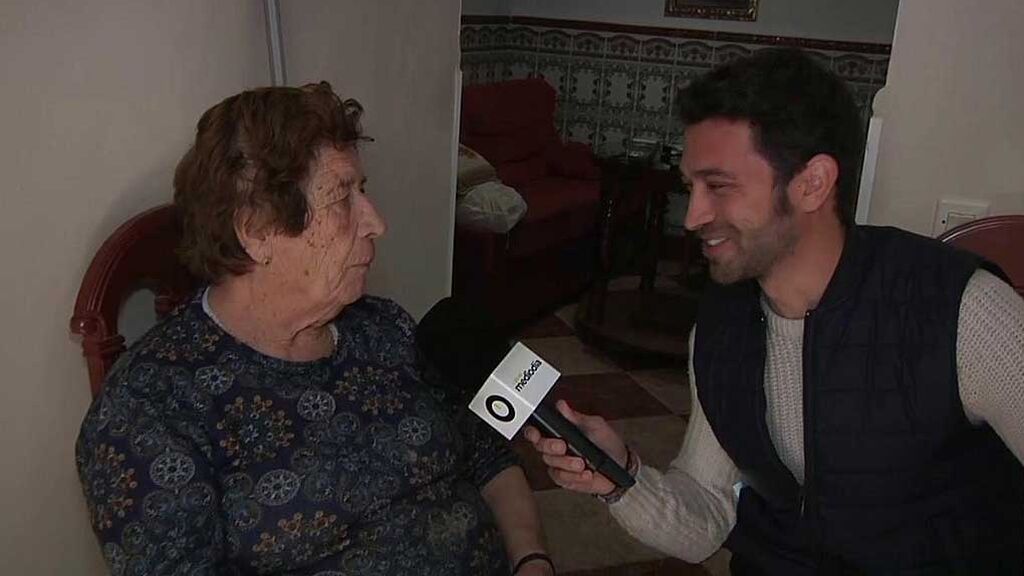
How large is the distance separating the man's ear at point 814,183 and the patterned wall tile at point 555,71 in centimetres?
440

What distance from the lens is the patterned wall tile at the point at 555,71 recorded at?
5523mm

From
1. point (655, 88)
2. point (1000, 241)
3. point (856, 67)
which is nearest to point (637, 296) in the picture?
point (655, 88)

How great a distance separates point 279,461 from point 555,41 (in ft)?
15.4

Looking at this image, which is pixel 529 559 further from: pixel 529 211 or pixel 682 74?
pixel 682 74

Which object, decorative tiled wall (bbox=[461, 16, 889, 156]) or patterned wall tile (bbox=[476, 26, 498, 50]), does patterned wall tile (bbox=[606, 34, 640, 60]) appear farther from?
patterned wall tile (bbox=[476, 26, 498, 50])

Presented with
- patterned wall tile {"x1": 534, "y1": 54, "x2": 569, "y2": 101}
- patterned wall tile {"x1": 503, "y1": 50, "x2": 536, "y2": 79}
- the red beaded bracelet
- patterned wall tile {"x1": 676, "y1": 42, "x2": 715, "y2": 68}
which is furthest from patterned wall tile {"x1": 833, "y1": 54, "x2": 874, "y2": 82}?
the red beaded bracelet

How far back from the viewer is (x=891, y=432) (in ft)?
4.02

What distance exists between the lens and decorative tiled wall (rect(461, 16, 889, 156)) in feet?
16.8

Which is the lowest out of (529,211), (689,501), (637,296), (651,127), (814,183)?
(637,296)

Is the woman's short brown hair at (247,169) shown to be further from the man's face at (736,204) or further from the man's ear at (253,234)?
the man's face at (736,204)

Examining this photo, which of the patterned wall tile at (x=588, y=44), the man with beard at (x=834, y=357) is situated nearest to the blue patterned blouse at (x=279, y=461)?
the man with beard at (x=834, y=357)

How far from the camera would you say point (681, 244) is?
5.19 metres

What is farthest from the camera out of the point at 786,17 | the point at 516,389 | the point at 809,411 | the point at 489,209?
the point at 786,17

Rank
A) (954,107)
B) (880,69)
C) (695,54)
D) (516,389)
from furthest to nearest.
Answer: (695,54) < (880,69) < (954,107) < (516,389)
